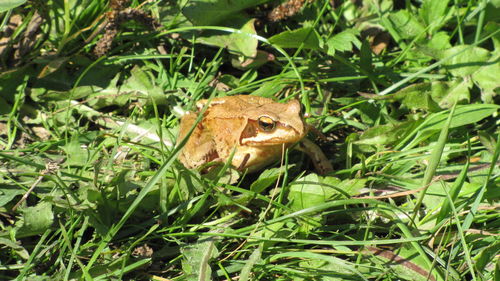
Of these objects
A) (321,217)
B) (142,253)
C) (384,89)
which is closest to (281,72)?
(384,89)

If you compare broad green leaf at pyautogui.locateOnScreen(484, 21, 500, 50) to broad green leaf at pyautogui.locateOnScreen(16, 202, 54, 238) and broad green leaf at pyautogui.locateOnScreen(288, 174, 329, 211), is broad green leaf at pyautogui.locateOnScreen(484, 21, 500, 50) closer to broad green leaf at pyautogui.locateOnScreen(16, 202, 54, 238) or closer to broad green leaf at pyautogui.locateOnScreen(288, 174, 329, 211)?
broad green leaf at pyautogui.locateOnScreen(288, 174, 329, 211)

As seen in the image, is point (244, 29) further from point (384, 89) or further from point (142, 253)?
point (142, 253)

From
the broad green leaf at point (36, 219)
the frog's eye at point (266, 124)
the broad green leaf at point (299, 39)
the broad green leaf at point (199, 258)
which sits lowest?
the broad green leaf at point (199, 258)

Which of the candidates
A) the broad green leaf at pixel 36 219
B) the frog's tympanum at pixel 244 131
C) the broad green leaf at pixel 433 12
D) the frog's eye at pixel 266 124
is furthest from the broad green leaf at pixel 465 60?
the broad green leaf at pixel 36 219

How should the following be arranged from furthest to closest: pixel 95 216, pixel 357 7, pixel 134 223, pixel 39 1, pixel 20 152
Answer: pixel 357 7, pixel 39 1, pixel 20 152, pixel 134 223, pixel 95 216

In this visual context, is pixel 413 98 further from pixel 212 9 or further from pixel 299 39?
pixel 212 9

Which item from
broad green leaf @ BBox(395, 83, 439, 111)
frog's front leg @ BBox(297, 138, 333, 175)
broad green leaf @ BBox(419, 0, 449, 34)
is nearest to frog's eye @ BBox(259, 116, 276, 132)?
frog's front leg @ BBox(297, 138, 333, 175)

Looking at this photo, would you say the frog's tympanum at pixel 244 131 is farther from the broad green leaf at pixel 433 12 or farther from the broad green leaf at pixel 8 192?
the broad green leaf at pixel 433 12
